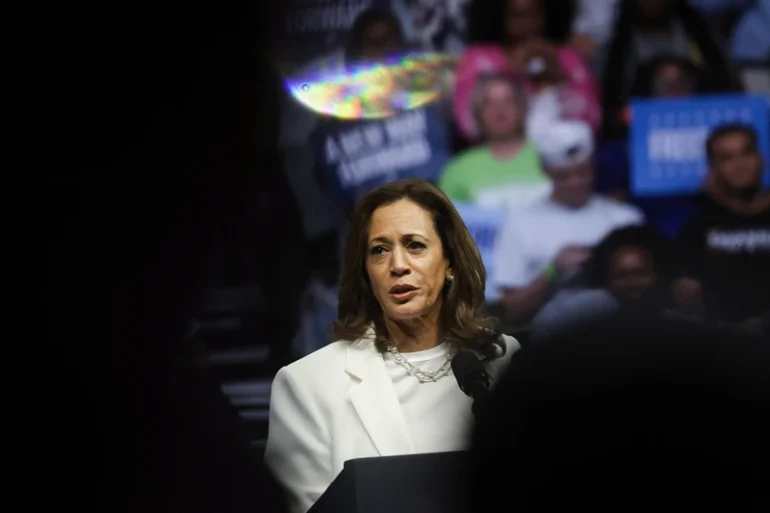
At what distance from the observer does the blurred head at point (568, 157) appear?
3.90m

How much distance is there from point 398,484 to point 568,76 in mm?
2834

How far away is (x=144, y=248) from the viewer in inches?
72.4

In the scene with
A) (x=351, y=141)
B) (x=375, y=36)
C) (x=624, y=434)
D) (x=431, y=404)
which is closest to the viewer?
(x=624, y=434)

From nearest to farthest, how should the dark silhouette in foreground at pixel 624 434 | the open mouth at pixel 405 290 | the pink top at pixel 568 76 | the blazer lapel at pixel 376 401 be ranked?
the dark silhouette in foreground at pixel 624 434, the blazer lapel at pixel 376 401, the open mouth at pixel 405 290, the pink top at pixel 568 76

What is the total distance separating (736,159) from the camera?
394 cm

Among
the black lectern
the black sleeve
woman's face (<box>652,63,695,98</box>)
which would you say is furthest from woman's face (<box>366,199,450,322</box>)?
woman's face (<box>652,63,695,98</box>)

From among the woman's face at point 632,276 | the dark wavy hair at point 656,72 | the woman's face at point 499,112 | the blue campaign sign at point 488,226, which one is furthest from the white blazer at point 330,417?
the dark wavy hair at point 656,72

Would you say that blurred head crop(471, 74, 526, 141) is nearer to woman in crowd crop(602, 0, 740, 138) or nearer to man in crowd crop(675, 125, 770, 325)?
woman in crowd crop(602, 0, 740, 138)

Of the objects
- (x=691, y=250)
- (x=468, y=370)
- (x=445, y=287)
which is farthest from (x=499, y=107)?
(x=468, y=370)

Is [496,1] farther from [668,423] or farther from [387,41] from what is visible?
[668,423]

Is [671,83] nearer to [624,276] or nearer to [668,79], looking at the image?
[668,79]

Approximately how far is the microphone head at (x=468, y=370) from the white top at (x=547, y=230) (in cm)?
182

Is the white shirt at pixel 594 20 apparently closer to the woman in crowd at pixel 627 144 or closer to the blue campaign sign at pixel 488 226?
the woman in crowd at pixel 627 144

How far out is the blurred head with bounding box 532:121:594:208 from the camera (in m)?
3.90
